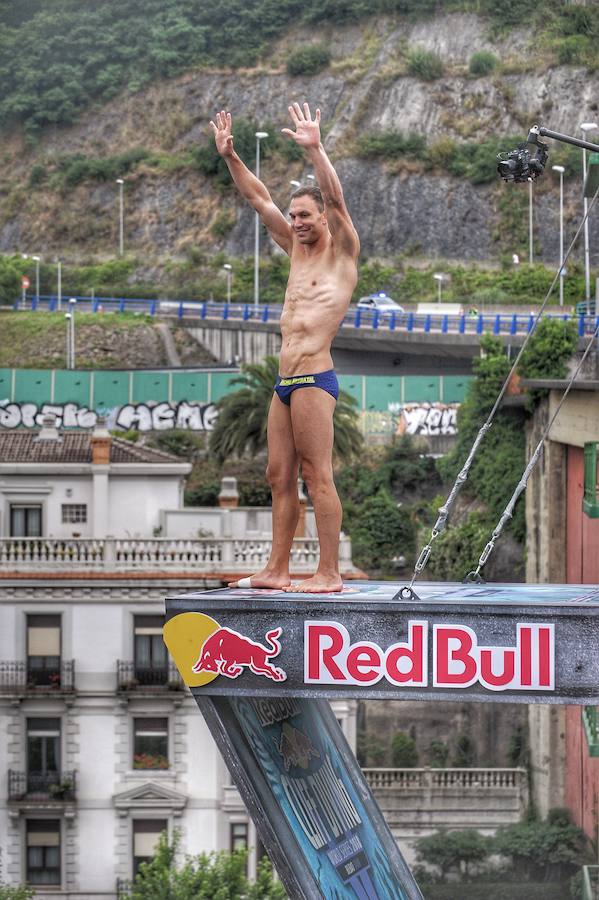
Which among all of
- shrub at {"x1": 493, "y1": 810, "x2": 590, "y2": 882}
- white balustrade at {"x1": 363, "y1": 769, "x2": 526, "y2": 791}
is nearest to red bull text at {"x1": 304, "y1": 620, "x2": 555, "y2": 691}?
shrub at {"x1": 493, "y1": 810, "x2": 590, "y2": 882}

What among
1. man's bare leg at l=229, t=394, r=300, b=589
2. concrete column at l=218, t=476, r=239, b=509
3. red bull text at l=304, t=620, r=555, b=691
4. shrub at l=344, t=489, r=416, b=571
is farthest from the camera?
shrub at l=344, t=489, r=416, b=571

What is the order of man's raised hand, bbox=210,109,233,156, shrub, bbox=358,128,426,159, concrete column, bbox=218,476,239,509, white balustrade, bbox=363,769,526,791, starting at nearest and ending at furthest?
man's raised hand, bbox=210,109,233,156
white balustrade, bbox=363,769,526,791
concrete column, bbox=218,476,239,509
shrub, bbox=358,128,426,159

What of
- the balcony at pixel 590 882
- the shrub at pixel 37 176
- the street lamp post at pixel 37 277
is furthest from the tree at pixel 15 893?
the shrub at pixel 37 176

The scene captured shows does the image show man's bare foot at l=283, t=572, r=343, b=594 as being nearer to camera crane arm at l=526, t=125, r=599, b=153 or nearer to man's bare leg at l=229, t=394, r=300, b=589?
man's bare leg at l=229, t=394, r=300, b=589

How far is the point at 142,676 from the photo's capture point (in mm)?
42594

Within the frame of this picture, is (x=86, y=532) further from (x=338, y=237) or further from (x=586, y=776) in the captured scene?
(x=338, y=237)

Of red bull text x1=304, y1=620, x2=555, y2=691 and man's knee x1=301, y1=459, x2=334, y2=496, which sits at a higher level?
man's knee x1=301, y1=459, x2=334, y2=496

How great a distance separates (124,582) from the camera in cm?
4278

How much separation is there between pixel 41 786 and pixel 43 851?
1.56m

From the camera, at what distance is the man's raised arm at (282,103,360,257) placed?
1496 centimetres

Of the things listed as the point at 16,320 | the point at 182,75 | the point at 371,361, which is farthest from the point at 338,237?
the point at 182,75

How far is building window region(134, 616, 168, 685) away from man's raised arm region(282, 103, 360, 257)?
28.0 meters

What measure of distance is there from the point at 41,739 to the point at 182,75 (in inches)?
3591

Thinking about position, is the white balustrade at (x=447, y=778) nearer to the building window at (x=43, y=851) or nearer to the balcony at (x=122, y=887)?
the balcony at (x=122, y=887)
